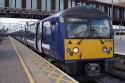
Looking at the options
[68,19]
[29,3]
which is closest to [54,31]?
[68,19]

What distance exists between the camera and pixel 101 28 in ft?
49.6

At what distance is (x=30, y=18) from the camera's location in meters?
67.0

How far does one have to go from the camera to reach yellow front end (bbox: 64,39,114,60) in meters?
14.4

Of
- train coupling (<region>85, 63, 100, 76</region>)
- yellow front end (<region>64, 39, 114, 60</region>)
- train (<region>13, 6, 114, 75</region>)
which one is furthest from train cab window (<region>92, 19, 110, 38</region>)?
train coupling (<region>85, 63, 100, 76</region>)

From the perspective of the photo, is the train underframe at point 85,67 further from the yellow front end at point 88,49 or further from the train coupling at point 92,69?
the yellow front end at point 88,49

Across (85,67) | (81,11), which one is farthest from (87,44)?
(81,11)

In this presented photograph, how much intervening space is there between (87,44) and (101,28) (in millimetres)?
1039

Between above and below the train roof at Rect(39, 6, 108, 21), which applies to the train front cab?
below

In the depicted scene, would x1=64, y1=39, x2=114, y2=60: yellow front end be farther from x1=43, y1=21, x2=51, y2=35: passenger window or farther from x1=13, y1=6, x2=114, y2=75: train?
x1=43, y1=21, x2=51, y2=35: passenger window

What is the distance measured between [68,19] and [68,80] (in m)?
3.12

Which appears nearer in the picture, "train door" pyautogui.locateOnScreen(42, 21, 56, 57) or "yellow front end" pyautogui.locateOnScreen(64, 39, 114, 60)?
"yellow front end" pyautogui.locateOnScreen(64, 39, 114, 60)

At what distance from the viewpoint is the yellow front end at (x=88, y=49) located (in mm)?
14414

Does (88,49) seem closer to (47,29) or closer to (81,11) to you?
(81,11)

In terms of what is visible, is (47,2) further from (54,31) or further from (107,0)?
(54,31)
